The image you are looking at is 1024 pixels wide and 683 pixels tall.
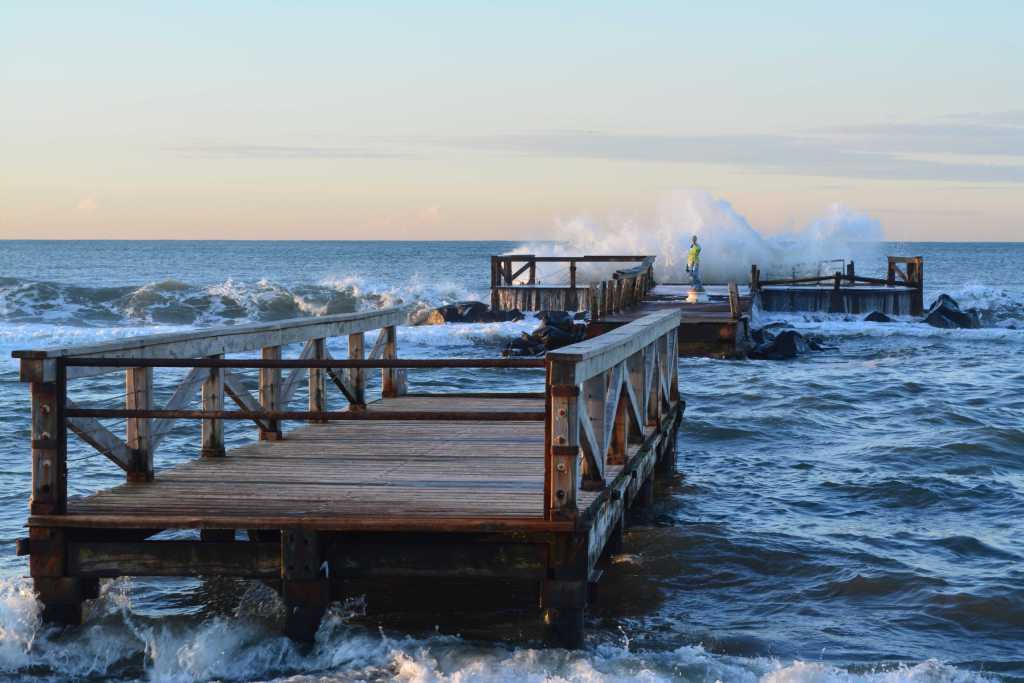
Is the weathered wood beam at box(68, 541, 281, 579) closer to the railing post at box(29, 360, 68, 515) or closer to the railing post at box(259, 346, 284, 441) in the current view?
the railing post at box(29, 360, 68, 515)

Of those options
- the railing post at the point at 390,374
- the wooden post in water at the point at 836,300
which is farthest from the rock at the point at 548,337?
the railing post at the point at 390,374

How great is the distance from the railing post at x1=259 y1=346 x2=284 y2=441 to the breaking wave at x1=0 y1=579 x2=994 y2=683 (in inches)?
102

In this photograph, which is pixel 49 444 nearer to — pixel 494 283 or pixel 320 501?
pixel 320 501

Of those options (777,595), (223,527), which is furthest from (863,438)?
(223,527)

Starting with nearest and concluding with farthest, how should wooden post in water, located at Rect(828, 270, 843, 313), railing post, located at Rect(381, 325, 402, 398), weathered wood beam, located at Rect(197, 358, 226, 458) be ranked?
weathered wood beam, located at Rect(197, 358, 226, 458)
railing post, located at Rect(381, 325, 402, 398)
wooden post in water, located at Rect(828, 270, 843, 313)

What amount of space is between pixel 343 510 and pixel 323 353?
410 centimetres

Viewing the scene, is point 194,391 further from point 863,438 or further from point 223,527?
point 863,438

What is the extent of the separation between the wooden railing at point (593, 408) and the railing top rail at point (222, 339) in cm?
250

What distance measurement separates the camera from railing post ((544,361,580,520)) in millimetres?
6504

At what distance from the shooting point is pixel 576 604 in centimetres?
669

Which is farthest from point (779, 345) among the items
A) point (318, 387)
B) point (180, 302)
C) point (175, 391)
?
point (180, 302)

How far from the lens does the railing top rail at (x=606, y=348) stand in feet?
21.5

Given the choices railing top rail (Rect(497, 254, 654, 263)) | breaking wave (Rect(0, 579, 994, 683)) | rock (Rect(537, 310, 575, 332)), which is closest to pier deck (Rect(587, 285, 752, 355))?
rock (Rect(537, 310, 575, 332))

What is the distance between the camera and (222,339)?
8820 mm
